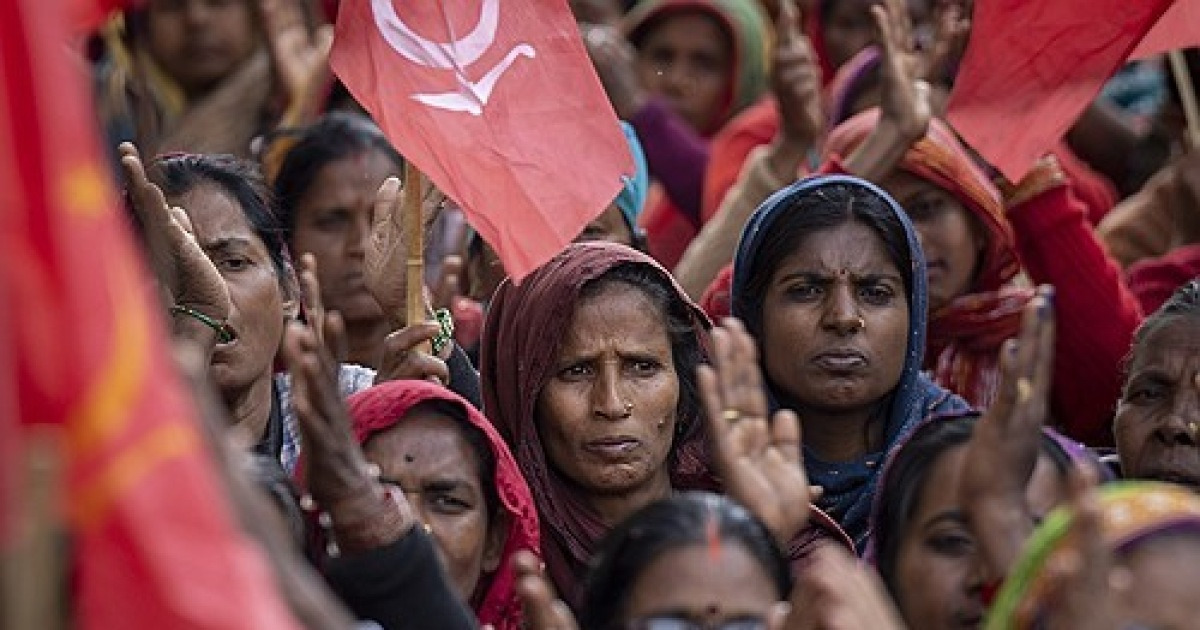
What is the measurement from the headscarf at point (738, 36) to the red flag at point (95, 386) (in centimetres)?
620

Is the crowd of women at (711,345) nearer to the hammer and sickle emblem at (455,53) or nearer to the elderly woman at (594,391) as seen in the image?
the elderly woman at (594,391)

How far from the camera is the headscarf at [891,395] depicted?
591 centimetres

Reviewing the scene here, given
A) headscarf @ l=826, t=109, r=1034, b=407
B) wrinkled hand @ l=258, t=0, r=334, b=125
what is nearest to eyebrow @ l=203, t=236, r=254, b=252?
headscarf @ l=826, t=109, r=1034, b=407

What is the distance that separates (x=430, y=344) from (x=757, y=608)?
Result: 1734mm

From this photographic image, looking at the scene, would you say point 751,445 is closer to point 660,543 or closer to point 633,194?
point 660,543

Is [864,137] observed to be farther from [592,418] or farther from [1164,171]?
[592,418]

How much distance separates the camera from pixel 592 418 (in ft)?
18.3

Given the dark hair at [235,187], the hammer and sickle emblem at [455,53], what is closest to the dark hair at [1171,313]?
the hammer and sickle emblem at [455,53]

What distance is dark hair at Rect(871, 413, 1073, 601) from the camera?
4.77 meters

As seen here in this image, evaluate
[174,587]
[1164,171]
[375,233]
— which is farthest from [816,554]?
[1164,171]

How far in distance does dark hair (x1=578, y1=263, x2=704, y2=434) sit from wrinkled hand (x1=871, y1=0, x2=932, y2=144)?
1.31 m

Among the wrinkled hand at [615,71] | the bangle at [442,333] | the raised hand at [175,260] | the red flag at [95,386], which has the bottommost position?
the wrinkled hand at [615,71]

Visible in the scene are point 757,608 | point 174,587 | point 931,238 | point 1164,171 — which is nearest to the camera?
point 174,587

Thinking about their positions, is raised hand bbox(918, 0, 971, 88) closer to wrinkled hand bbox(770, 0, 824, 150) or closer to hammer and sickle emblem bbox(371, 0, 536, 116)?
wrinkled hand bbox(770, 0, 824, 150)
